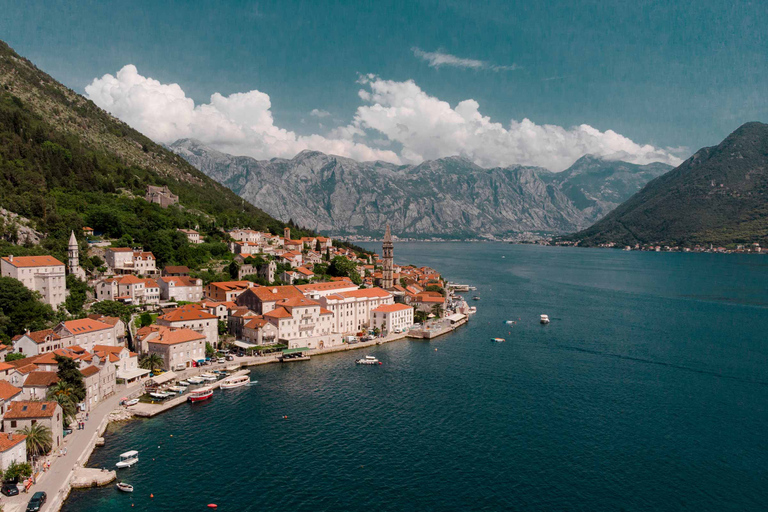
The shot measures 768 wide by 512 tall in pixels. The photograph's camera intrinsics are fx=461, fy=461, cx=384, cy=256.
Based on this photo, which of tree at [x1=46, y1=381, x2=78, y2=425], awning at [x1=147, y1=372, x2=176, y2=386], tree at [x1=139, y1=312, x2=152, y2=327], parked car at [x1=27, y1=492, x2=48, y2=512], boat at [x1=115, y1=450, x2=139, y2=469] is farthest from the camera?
tree at [x1=139, y1=312, x2=152, y2=327]

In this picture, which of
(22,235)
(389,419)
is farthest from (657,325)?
(22,235)

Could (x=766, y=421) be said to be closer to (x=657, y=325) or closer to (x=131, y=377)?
(x=657, y=325)

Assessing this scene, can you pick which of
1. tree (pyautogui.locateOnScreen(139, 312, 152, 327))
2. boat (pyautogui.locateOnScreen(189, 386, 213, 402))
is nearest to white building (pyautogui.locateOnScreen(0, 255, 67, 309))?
tree (pyautogui.locateOnScreen(139, 312, 152, 327))

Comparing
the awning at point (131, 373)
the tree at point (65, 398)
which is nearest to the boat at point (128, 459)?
the tree at point (65, 398)

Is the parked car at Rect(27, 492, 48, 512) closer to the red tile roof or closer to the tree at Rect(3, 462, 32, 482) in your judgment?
the tree at Rect(3, 462, 32, 482)

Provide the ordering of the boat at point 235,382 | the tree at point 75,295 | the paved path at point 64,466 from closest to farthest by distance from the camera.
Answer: the paved path at point 64,466
the boat at point 235,382
the tree at point 75,295

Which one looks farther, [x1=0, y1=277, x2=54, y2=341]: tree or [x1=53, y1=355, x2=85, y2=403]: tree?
[x1=0, y1=277, x2=54, y2=341]: tree

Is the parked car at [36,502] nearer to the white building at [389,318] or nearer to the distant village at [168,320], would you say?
the distant village at [168,320]
